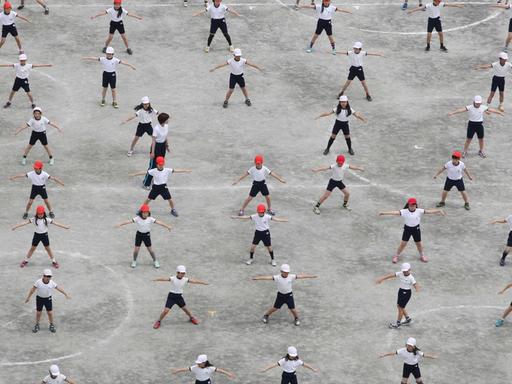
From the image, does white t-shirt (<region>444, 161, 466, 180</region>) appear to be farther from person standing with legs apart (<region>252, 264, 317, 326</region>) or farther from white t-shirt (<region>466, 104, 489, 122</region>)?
person standing with legs apart (<region>252, 264, 317, 326</region>)

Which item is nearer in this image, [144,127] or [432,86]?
[144,127]

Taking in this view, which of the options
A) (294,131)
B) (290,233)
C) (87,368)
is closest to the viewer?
(87,368)

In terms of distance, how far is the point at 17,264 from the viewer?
5725cm

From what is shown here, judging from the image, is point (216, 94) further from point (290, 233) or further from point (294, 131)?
point (290, 233)

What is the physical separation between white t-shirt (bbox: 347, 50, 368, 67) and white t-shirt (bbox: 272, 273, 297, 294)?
1696cm

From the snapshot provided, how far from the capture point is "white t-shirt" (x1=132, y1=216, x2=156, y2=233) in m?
56.7

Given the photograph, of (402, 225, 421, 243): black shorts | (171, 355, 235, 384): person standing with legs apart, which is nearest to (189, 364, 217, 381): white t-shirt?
(171, 355, 235, 384): person standing with legs apart

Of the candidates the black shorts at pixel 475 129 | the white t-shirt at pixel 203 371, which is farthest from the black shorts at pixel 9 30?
the white t-shirt at pixel 203 371

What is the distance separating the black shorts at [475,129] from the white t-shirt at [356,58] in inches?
236

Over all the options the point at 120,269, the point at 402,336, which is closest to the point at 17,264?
the point at 120,269

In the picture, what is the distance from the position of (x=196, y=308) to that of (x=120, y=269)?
11.9ft

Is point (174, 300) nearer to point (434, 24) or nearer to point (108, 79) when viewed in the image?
point (108, 79)

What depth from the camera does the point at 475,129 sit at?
214 ft

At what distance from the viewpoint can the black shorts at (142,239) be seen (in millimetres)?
56844
